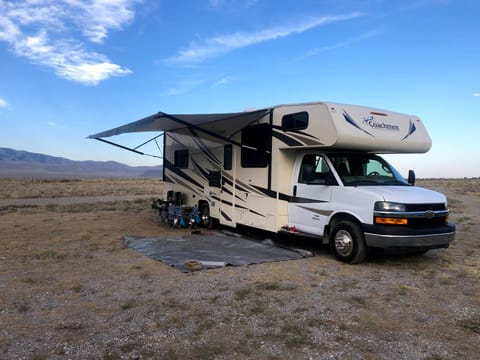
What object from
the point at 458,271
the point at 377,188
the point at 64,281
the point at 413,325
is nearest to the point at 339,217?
the point at 377,188

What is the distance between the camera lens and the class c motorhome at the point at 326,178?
7.20 meters

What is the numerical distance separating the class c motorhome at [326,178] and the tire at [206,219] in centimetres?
31

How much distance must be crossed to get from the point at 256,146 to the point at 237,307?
4916 mm

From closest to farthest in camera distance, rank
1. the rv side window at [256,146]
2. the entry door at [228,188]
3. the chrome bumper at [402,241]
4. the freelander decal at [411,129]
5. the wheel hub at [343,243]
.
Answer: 1. the chrome bumper at [402,241]
2. the wheel hub at [343,243]
3. the freelander decal at [411,129]
4. the rv side window at [256,146]
5. the entry door at [228,188]

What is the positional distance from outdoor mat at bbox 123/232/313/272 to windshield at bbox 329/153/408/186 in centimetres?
165

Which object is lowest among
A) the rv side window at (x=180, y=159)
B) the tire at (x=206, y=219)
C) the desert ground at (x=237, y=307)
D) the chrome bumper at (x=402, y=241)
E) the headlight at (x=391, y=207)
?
the desert ground at (x=237, y=307)

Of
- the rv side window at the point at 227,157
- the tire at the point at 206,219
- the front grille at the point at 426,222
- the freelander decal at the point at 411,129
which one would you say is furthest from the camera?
the tire at the point at 206,219

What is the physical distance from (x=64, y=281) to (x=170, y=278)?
4.92 feet

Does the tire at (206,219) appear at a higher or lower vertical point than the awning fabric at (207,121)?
lower

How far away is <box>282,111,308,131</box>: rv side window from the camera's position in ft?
27.3

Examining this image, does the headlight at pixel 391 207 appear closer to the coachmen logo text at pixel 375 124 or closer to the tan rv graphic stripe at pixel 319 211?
the tan rv graphic stripe at pixel 319 211

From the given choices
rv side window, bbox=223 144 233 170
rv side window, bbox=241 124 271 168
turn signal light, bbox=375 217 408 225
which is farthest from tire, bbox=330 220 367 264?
rv side window, bbox=223 144 233 170

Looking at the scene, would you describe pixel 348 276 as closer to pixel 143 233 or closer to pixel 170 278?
pixel 170 278

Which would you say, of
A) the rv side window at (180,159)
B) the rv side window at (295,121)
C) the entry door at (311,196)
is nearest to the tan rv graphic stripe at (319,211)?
the entry door at (311,196)
